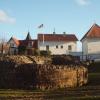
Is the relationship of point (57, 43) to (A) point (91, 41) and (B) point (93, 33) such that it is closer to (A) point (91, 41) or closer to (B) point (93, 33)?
(B) point (93, 33)

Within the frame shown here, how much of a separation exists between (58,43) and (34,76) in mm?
64409

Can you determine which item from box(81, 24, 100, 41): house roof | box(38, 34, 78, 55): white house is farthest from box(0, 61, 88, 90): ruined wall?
box(38, 34, 78, 55): white house

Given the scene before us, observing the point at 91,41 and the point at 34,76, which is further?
the point at 91,41

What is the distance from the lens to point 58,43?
9994 cm

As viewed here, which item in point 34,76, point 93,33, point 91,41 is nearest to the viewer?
point 34,76

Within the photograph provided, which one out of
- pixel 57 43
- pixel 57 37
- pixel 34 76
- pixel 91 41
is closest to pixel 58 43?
pixel 57 43

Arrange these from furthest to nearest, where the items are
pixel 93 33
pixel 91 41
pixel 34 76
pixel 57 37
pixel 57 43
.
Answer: pixel 57 37 < pixel 57 43 < pixel 93 33 < pixel 91 41 < pixel 34 76

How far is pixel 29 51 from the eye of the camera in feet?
231

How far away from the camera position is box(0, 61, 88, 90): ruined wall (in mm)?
35438

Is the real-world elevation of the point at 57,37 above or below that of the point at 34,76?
above

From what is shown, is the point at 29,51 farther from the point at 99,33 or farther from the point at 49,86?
the point at 49,86

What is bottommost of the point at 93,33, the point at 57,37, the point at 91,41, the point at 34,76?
the point at 34,76

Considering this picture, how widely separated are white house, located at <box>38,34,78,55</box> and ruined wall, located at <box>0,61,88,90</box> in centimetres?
6182

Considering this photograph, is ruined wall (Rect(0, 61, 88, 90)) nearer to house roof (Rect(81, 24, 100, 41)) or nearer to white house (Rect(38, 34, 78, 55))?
house roof (Rect(81, 24, 100, 41))
